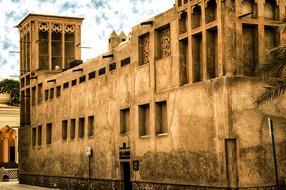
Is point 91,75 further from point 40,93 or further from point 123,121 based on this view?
point 40,93

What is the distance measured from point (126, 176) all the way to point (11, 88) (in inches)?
2166

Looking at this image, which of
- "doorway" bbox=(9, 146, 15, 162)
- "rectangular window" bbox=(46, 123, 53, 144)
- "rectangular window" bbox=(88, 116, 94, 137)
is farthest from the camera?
"doorway" bbox=(9, 146, 15, 162)

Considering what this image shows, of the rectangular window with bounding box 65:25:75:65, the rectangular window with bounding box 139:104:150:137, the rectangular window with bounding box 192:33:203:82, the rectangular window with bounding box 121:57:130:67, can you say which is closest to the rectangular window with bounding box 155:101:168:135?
the rectangular window with bounding box 139:104:150:137

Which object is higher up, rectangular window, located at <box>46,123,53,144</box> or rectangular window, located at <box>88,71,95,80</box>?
rectangular window, located at <box>88,71,95,80</box>

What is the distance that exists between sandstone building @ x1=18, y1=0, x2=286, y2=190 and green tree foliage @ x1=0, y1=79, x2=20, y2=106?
147ft

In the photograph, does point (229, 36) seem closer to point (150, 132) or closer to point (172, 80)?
point (172, 80)

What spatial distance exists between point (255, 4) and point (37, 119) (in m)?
23.1

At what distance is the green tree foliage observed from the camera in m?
78.9

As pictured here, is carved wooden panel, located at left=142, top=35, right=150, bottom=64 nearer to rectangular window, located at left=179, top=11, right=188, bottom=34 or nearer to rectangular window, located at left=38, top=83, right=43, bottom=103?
rectangular window, located at left=179, top=11, right=188, bottom=34

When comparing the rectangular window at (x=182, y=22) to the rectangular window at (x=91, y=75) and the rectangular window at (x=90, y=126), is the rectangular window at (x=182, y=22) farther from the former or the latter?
the rectangular window at (x=90, y=126)

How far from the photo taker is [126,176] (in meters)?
27.1

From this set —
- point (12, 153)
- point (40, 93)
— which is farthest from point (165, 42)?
point (12, 153)

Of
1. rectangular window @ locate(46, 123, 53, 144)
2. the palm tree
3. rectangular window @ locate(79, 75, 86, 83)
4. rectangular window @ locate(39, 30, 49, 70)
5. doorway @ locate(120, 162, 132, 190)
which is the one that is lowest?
doorway @ locate(120, 162, 132, 190)

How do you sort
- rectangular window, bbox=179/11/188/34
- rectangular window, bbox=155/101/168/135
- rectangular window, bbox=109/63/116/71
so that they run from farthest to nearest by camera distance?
rectangular window, bbox=109/63/116/71 → rectangular window, bbox=155/101/168/135 → rectangular window, bbox=179/11/188/34
